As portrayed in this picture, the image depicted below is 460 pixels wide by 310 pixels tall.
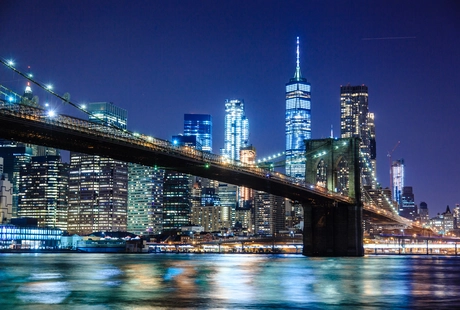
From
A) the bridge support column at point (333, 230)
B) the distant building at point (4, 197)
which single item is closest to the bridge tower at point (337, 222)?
the bridge support column at point (333, 230)

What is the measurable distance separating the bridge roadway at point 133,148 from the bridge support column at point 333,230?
4.67 feet

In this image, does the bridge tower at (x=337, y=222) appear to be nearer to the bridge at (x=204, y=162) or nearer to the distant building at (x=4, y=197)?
the bridge at (x=204, y=162)

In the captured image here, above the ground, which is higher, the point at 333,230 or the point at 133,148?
the point at 133,148

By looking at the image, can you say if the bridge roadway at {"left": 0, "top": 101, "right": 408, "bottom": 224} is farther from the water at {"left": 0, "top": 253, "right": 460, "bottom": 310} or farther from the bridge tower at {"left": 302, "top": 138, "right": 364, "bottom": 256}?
the water at {"left": 0, "top": 253, "right": 460, "bottom": 310}

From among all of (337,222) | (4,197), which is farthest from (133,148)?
(4,197)

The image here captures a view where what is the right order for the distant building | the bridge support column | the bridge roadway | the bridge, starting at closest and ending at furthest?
1. the bridge roadway
2. the bridge
3. the bridge support column
4. the distant building

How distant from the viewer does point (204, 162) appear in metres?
73.2

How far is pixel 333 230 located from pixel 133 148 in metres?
33.1

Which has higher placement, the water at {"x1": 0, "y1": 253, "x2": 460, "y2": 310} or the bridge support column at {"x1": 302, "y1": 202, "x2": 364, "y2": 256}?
the bridge support column at {"x1": 302, "y1": 202, "x2": 364, "y2": 256}

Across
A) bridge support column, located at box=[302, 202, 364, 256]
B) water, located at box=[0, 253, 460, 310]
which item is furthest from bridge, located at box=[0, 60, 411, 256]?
water, located at box=[0, 253, 460, 310]

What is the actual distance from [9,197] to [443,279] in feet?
492

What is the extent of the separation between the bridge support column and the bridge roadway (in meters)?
1.42

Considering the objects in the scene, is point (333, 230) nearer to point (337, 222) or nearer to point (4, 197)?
point (337, 222)

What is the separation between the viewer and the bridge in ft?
178
